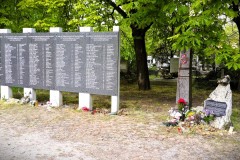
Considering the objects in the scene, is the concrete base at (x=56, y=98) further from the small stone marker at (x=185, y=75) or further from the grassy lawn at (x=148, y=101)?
the small stone marker at (x=185, y=75)

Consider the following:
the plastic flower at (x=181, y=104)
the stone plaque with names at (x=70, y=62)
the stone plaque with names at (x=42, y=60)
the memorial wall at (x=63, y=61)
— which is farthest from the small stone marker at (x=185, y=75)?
the stone plaque with names at (x=42, y=60)

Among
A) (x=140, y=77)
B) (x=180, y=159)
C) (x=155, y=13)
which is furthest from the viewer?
(x=140, y=77)

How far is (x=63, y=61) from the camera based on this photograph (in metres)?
10.5

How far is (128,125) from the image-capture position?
833 centimetres

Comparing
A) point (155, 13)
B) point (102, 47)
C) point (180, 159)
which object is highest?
point (155, 13)

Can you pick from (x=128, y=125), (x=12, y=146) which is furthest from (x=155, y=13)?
(x=12, y=146)

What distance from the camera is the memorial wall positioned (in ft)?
31.7

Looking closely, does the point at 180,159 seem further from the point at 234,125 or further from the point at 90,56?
the point at 90,56

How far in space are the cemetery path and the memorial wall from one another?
116cm

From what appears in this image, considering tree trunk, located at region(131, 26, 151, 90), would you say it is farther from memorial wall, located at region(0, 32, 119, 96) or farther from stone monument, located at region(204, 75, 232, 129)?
stone monument, located at region(204, 75, 232, 129)

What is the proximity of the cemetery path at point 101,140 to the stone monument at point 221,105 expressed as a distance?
374mm

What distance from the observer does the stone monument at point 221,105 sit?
26.0 ft

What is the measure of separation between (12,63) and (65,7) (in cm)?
380

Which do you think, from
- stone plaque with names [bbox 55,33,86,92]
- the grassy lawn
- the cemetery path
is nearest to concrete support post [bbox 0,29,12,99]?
the grassy lawn
